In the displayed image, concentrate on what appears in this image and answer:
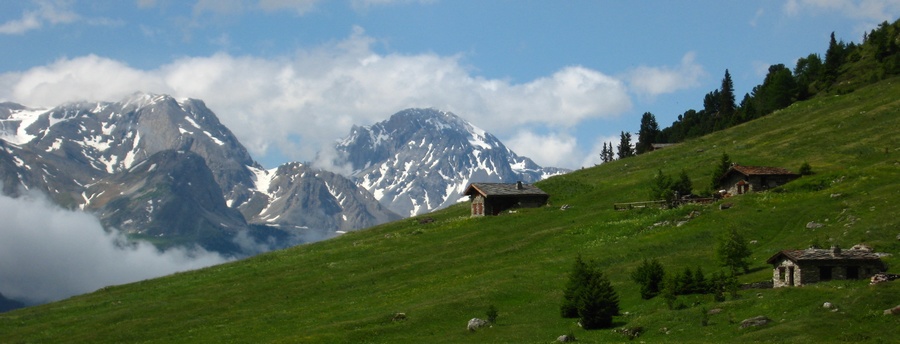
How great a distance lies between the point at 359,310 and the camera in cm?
7006

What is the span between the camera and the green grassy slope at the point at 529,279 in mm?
53688

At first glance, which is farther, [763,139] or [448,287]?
[763,139]

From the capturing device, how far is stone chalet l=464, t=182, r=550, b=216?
11462 centimetres

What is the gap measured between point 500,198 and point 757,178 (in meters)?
31.4

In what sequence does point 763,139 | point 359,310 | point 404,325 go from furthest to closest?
point 763,139
point 359,310
point 404,325

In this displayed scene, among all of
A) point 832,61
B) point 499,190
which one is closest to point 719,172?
point 499,190

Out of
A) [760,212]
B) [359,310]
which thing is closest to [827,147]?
[760,212]

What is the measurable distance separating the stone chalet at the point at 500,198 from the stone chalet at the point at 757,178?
26.1 meters

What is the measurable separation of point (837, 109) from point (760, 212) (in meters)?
63.9

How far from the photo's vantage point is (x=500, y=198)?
115250mm

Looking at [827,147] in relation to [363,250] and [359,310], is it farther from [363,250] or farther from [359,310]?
[359,310]

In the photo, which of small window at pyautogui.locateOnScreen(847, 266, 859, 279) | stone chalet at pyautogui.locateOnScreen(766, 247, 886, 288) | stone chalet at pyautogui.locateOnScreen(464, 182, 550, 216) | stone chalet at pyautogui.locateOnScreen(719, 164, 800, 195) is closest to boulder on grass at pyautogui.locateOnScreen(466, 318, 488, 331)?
stone chalet at pyautogui.locateOnScreen(766, 247, 886, 288)

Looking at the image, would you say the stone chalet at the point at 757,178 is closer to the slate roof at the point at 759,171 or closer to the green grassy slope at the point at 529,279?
the slate roof at the point at 759,171

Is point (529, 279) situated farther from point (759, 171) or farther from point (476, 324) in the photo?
point (759, 171)
